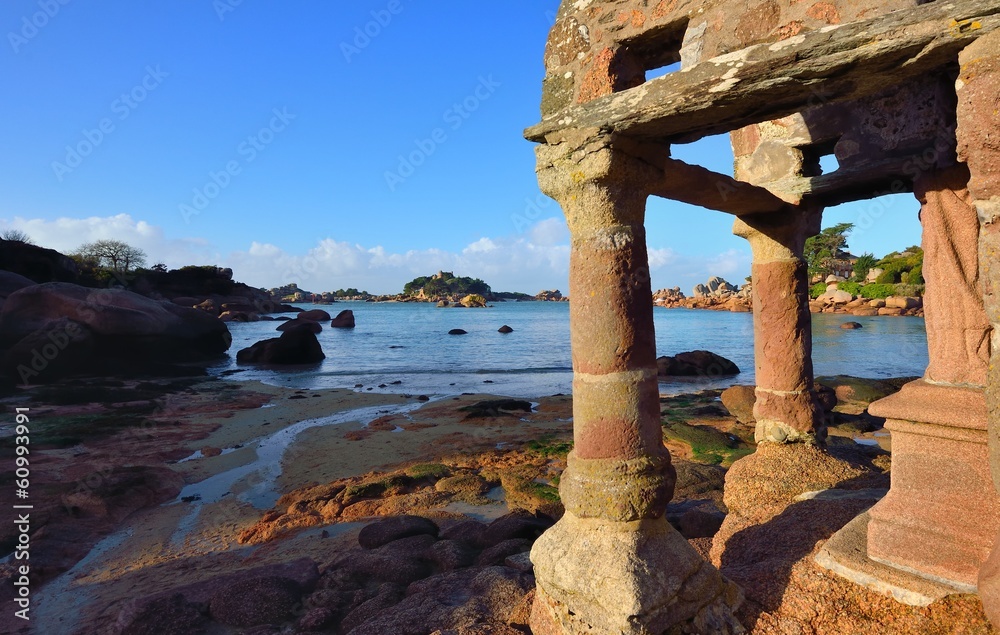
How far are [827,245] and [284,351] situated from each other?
6589cm

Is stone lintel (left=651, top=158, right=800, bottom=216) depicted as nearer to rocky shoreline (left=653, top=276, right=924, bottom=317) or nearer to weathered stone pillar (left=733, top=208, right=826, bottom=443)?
weathered stone pillar (left=733, top=208, right=826, bottom=443)

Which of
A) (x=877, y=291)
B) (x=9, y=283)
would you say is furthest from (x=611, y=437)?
(x=877, y=291)

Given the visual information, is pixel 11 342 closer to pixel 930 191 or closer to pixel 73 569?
pixel 73 569

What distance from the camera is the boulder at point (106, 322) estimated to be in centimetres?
2227

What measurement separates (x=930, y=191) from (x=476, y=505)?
19.5 ft

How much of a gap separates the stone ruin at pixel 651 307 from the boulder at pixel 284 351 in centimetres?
2652

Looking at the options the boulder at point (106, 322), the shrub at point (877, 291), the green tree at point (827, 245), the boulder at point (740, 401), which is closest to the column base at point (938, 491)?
the boulder at point (740, 401)

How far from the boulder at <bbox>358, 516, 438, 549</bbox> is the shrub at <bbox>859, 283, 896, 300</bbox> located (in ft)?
196

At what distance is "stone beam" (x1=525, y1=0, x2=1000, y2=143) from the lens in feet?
8.54

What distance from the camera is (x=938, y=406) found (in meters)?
3.55

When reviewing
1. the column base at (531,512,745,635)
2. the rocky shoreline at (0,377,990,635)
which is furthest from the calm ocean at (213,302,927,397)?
the column base at (531,512,745,635)

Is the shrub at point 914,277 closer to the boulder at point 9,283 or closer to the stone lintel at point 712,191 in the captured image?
the stone lintel at point 712,191

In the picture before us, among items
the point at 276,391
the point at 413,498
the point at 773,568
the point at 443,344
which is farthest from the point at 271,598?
the point at 443,344

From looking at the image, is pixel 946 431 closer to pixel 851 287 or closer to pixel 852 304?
pixel 852 304
